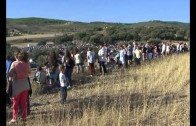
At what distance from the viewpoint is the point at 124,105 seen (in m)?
11.0

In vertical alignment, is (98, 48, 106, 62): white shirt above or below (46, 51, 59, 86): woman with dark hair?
above

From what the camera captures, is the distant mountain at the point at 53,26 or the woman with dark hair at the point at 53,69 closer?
the woman with dark hair at the point at 53,69

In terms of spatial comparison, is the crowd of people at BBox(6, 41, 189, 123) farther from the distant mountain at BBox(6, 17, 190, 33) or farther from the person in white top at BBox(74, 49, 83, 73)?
the distant mountain at BBox(6, 17, 190, 33)

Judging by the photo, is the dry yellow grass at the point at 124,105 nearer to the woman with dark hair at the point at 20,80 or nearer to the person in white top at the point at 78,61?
the woman with dark hair at the point at 20,80

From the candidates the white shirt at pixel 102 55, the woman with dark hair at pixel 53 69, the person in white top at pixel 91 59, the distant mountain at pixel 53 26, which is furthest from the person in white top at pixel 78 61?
the distant mountain at pixel 53 26

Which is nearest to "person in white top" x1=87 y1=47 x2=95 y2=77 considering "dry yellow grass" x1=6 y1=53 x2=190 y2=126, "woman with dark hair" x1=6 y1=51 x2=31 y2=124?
"dry yellow grass" x1=6 y1=53 x2=190 y2=126

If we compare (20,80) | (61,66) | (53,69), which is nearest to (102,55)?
(53,69)

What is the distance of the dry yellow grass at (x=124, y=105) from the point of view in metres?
9.30

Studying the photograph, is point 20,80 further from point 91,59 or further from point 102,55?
Answer: point 102,55

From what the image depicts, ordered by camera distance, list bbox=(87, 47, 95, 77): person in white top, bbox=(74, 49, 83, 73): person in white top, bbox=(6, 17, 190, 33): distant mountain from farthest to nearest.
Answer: bbox=(6, 17, 190, 33): distant mountain → bbox=(74, 49, 83, 73): person in white top → bbox=(87, 47, 95, 77): person in white top

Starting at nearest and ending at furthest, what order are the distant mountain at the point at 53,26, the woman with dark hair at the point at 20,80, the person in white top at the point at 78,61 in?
the woman with dark hair at the point at 20,80, the person in white top at the point at 78,61, the distant mountain at the point at 53,26

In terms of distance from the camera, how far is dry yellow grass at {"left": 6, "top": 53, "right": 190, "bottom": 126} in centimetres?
930

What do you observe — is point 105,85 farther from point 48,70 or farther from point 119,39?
point 119,39
